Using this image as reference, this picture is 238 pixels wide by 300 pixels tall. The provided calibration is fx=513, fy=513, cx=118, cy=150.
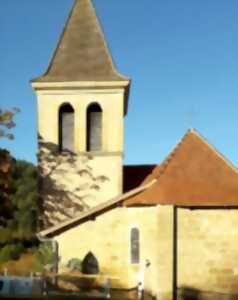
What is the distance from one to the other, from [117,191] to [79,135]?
137 inches

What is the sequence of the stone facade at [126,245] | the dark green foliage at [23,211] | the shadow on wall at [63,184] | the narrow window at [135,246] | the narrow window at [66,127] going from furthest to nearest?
1. the dark green foliage at [23,211]
2. the narrow window at [66,127]
3. the shadow on wall at [63,184]
4. the narrow window at [135,246]
5. the stone facade at [126,245]

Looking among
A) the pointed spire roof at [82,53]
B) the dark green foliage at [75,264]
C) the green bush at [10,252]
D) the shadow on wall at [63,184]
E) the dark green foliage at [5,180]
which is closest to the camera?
the dark green foliage at [75,264]

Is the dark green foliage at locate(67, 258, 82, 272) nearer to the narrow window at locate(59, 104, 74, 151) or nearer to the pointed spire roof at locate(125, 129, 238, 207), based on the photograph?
the pointed spire roof at locate(125, 129, 238, 207)

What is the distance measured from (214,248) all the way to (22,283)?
828cm

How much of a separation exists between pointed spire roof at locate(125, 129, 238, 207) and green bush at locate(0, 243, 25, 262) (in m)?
17.4

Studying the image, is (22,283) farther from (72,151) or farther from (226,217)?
(226,217)

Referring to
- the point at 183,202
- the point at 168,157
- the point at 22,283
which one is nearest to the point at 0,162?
the point at 22,283

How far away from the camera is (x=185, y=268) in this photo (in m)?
20.8

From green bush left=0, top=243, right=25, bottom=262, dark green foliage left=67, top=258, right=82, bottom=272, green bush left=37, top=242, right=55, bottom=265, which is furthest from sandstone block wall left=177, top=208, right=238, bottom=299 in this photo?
green bush left=0, top=243, right=25, bottom=262

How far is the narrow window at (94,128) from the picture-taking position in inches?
1048

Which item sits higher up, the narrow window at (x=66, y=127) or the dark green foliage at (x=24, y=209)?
the narrow window at (x=66, y=127)

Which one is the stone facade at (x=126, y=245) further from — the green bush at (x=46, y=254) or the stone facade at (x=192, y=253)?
the green bush at (x=46, y=254)

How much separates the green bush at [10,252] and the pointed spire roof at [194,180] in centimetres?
1740

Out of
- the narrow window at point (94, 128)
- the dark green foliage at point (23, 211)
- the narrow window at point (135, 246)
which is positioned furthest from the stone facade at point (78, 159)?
the dark green foliage at point (23, 211)
